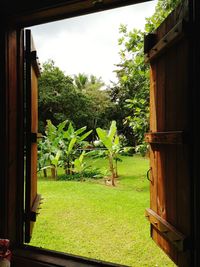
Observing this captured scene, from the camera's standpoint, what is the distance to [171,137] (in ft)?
4.21

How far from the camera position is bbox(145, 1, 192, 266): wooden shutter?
118 centimetres

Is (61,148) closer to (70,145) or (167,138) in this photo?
(70,145)

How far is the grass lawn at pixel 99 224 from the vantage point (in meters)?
2.34

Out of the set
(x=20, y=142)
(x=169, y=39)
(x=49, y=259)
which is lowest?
(x=49, y=259)

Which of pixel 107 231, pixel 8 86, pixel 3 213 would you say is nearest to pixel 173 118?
pixel 8 86

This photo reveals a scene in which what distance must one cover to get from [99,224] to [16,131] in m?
1.81

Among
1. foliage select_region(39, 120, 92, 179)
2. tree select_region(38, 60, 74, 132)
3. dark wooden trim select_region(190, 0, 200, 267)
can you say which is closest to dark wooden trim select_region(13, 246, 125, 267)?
dark wooden trim select_region(190, 0, 200, 267)

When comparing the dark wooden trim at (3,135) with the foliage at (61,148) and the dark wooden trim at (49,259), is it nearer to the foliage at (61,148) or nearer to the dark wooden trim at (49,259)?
the dark wooden trim at (49,259)

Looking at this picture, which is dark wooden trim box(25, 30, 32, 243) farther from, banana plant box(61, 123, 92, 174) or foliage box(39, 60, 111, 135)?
foliage box(39, 60, 111, 135)

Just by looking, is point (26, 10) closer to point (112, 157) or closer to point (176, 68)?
point (176, 68)

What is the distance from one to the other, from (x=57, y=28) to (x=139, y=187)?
12.4 ft

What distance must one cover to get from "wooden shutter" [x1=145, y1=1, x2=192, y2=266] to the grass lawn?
83 centimetres

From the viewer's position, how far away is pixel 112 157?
5.13 metres

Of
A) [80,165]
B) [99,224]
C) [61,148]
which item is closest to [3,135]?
[99,224]
